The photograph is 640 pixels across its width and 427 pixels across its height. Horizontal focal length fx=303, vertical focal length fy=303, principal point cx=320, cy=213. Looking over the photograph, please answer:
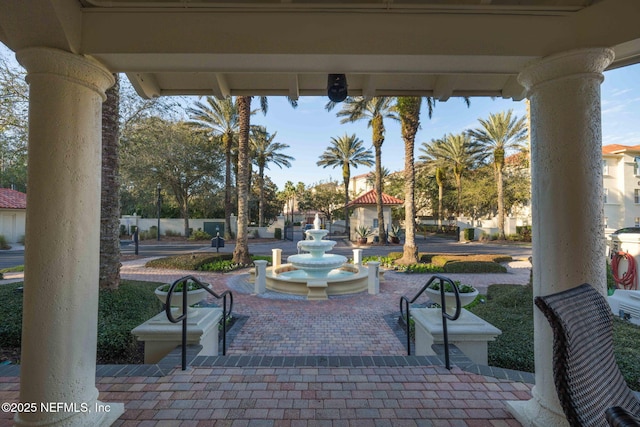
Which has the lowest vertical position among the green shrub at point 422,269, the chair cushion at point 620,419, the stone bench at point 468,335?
the green shrub at point 422,269

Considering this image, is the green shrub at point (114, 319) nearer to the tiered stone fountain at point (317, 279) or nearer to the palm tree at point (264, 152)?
the tiered stone fountain at point (317, 279)

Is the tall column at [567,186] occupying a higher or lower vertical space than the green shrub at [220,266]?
higher

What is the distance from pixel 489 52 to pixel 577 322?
6.60ft

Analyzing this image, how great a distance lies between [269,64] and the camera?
8.53 ft

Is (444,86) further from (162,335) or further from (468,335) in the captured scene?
(162,335)

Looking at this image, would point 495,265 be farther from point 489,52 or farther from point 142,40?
point 142,40

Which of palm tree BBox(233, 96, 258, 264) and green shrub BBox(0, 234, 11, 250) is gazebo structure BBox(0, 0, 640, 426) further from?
green shrub BBox(0, 234, 11, 250)

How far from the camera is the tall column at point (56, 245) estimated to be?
7.13 feet

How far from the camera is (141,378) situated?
3.18 m

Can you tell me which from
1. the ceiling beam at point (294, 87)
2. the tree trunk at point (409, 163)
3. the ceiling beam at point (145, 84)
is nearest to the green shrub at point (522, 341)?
the ceiling beam at point (294, 87)

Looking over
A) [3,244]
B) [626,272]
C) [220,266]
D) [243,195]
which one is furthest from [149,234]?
[626,272]

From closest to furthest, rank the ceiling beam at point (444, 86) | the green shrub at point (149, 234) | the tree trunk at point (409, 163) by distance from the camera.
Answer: the ceiling beam at point (444, 86)
the tree trunk at point (409, 163)
the green shrub at point (149, 234)

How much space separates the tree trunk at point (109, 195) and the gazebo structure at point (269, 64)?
4.45 meters

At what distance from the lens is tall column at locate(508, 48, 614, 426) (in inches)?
88.0
